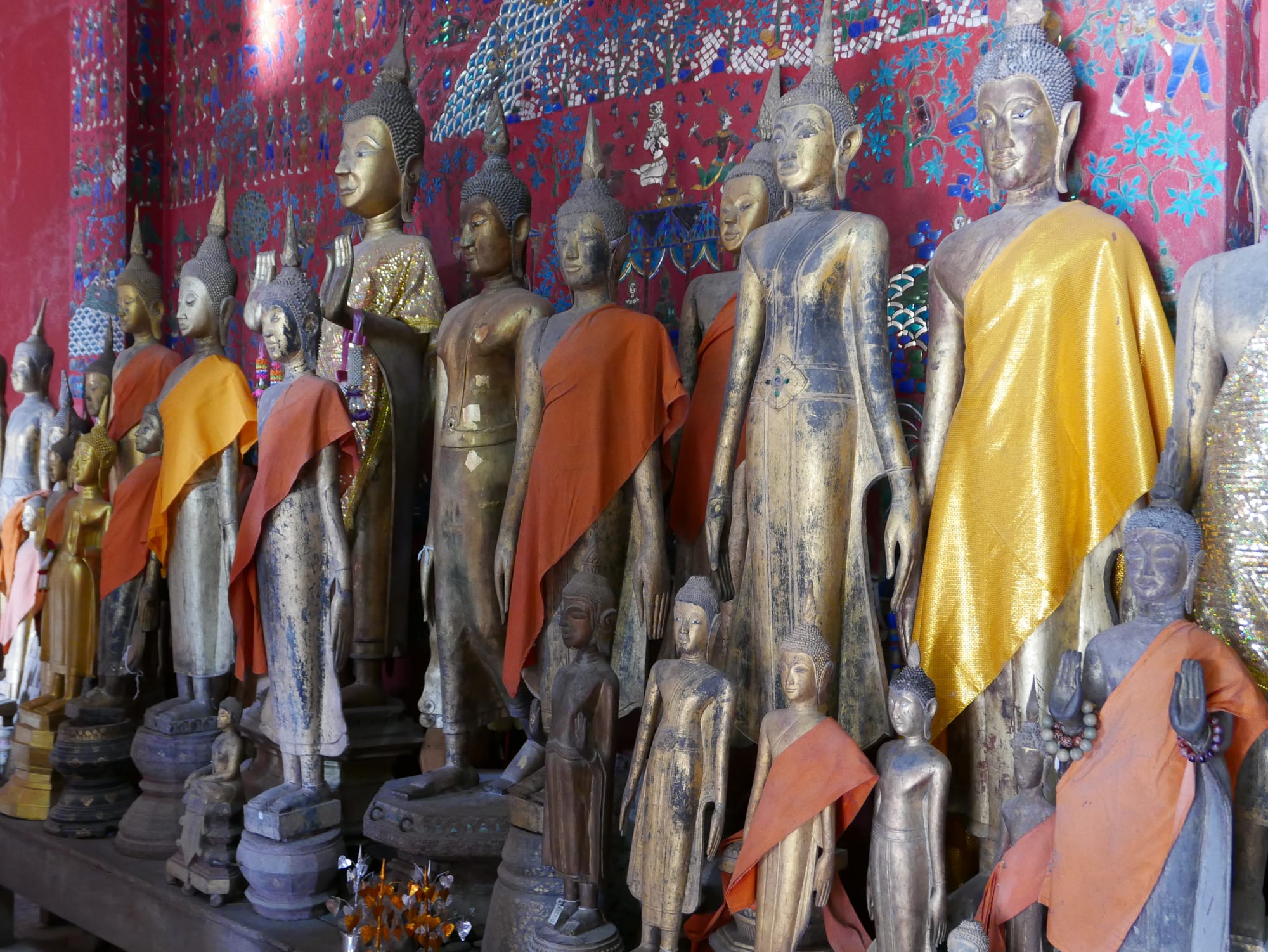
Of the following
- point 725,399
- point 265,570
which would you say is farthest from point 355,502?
point 725,399

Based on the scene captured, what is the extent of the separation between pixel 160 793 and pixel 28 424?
2655mm

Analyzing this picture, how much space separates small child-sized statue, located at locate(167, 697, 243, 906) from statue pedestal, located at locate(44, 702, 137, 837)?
866 mm

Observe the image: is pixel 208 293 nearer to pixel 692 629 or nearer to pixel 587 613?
pixel 587 613

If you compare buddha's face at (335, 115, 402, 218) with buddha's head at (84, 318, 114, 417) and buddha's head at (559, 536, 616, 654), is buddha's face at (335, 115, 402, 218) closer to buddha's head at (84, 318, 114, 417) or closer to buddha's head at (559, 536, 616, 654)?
buddha's head at (84, 318, 114, 417)

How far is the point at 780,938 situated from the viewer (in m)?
2.72

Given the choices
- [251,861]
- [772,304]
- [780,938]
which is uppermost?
[772,304]

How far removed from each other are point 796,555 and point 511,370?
1.46 m

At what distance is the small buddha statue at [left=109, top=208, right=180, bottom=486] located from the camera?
576 cm

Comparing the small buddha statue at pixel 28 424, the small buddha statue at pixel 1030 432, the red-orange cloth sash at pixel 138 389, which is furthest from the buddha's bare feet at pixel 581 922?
the small buddha statue at pixel 28 424

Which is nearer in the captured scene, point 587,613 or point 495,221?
point 587,613

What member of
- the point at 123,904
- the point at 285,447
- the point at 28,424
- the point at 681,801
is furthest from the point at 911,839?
the point at 28,424

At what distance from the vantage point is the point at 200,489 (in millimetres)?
4836

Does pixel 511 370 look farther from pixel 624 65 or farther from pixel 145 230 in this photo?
pixel 145 230

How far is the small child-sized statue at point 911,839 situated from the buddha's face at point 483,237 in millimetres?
2266
